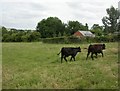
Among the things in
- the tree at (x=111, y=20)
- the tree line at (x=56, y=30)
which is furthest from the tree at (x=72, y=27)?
the tree at (x=111, y=20)

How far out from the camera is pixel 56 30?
325 feet

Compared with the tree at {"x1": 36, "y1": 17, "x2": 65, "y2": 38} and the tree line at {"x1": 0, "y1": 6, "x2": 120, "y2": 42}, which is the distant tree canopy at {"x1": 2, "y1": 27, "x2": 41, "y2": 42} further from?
the tree at {"x1": 36, "y1": 17, "x2": 65, "y2": 38}

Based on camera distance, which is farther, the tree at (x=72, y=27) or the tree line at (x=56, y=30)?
the tree at (x=72, y=27)

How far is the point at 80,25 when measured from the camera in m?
104

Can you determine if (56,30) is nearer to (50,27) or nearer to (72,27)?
(50,27)

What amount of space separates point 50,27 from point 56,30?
270 cm

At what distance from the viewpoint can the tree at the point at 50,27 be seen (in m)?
97.3

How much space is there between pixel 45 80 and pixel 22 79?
1207 millimetres

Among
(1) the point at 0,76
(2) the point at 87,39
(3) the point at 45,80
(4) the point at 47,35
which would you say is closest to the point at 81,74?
(3) the point at 45,80

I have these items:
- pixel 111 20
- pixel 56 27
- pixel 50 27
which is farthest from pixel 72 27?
pixel 111 20

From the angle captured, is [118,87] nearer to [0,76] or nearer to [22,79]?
[22,79]

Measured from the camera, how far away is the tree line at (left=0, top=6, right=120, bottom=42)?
78.4 metres

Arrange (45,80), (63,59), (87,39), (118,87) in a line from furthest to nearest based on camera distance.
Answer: (87,39) → (63,59) → (45,80) → (118,87)

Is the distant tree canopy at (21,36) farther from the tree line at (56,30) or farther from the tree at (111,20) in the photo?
the tree at (111,20)
